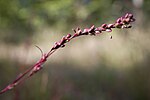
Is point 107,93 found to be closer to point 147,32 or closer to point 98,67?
point 147,32

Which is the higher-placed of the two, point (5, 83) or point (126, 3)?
point (126, 3)

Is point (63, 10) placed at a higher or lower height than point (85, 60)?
higher

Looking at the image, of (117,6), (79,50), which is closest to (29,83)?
(117,6)

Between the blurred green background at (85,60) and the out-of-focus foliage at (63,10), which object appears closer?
the blurred green background at (85,60)

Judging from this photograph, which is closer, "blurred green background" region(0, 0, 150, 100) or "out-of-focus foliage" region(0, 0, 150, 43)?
"blurred green background" region(0, 0, 150, 100)

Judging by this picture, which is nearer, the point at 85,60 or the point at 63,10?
the point at 63,10

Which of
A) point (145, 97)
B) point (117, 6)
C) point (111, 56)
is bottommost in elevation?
point (145, 97)

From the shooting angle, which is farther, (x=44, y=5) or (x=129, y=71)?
(x=44, y=5)

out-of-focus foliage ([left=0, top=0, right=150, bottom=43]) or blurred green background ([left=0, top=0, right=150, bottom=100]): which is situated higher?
out-of-focus foliage ([left=0, top=0, right=150, bottom=43])
